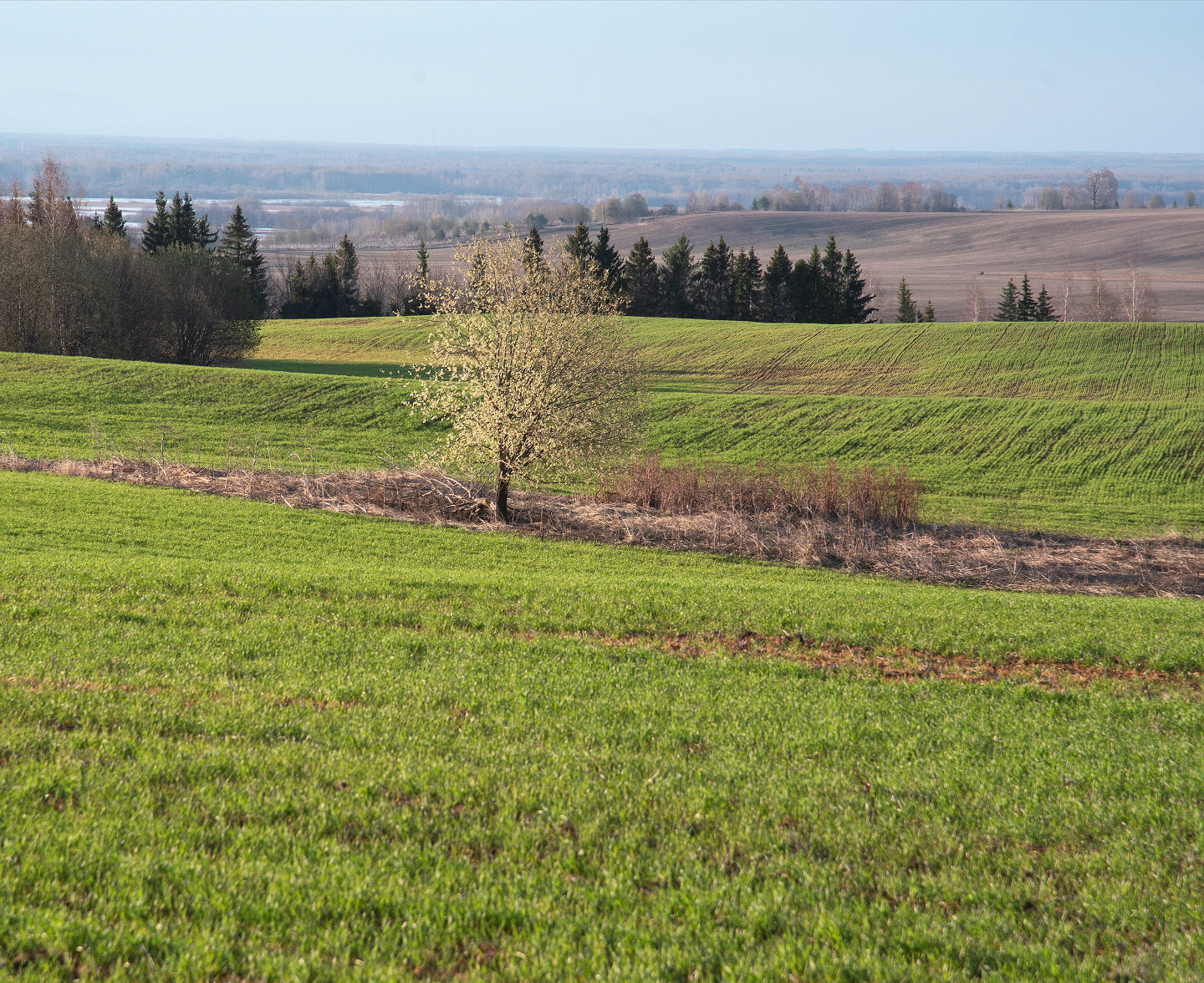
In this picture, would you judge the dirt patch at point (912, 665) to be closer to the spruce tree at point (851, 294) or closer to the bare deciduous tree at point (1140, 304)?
the spruce tree at point (851, 294)

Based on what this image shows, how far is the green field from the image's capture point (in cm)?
3494

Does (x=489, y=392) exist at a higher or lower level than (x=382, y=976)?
higher

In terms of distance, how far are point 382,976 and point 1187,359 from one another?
68.7 metres

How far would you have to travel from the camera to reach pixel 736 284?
8938cm

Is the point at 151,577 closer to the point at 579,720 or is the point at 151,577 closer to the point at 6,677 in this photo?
the point at 6,677

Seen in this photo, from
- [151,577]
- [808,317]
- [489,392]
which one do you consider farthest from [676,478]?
[808,317]

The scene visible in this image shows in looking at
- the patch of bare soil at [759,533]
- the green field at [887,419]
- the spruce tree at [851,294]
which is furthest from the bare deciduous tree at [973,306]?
the patch of bare soil at [759,533]

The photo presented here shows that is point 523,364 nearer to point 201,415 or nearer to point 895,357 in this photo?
point 201,415

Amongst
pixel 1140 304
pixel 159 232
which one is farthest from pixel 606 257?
pixel 1140 304

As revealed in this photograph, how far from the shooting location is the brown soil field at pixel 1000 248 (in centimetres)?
11988

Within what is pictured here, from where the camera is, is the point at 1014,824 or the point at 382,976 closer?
the point at 382,976

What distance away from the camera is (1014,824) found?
23.9 ft

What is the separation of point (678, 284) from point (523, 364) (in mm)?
69244

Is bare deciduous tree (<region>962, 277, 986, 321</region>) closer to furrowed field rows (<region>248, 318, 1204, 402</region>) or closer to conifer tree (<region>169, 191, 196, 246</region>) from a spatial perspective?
furrowed field rows (<region>248, 318, 1204, 402</region>)
